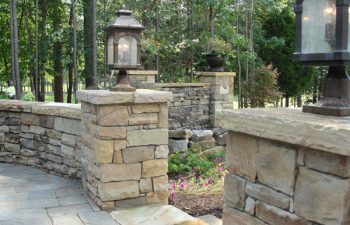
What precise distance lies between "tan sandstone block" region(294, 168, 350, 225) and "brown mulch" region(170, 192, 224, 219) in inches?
86.5

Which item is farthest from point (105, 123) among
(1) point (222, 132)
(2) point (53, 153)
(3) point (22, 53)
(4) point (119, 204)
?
(3) point (22, 53)

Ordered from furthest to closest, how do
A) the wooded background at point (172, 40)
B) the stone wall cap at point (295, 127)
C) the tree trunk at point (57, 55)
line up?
the tree trunk at point (57, 55), the wooded background at point (172, 40), the stone wall cap at point (295, 127)

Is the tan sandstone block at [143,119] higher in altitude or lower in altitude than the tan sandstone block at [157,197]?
higher

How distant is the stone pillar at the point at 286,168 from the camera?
4.88 feet

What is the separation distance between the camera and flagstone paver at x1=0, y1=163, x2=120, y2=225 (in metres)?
3.15

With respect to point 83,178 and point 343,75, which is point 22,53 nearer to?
point 83,178

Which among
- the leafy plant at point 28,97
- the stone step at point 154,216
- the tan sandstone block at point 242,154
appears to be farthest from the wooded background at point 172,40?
the tan sandstone block at point 242,154

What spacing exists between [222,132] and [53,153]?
3.55 m

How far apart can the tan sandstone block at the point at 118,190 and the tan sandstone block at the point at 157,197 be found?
12 cm

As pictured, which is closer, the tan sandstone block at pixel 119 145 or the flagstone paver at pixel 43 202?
the flagstone paver at pixel 43 202

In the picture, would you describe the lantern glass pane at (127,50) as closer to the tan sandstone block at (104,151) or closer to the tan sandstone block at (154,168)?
the tan sandstone block at (104,151)

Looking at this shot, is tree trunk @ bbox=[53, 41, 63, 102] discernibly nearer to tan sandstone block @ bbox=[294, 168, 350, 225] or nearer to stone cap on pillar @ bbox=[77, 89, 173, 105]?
stone cap on pillar @ bbox=[77, 89, 173, 105]

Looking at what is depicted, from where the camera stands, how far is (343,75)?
68.2 inches

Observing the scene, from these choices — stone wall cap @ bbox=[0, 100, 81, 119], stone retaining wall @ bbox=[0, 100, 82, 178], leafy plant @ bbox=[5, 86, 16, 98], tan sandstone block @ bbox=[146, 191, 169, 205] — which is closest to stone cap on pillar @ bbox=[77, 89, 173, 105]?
stone wall cap @ bbox=[0, 100, 81, 119]
